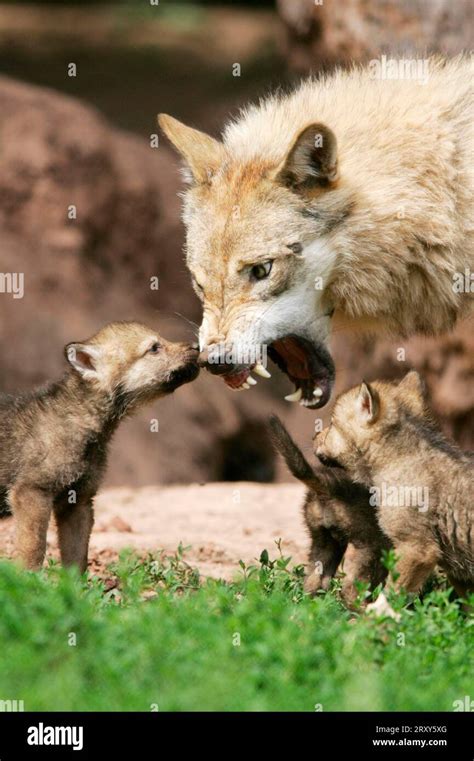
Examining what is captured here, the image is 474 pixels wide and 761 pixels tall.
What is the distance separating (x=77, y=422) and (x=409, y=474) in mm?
1926

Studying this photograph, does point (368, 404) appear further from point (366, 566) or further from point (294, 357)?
point (366, 566)

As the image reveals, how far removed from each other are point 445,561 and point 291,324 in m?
1.51

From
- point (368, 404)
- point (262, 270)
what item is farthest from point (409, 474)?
point (262, 270)

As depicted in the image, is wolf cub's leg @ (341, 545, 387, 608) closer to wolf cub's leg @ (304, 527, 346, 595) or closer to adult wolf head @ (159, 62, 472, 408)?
wolf cub's leg @ (304, 527, 346, 595)

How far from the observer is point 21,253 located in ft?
41.3

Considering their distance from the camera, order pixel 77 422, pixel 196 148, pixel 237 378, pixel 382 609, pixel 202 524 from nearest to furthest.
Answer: pixel 382 609 → pixel 237 378 → pixel 77 422 → pixel 196 148 → pixel 202 524

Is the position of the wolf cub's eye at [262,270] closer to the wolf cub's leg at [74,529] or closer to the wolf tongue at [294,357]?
the wolf tongue at [294,357]

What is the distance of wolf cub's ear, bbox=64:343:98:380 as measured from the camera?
23.0ft

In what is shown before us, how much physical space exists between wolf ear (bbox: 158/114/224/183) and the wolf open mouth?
107cm

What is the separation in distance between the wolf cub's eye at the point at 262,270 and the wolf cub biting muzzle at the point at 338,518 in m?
0.84

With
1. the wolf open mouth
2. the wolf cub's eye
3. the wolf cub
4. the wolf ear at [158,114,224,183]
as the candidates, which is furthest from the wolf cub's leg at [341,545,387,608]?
the wolf ear at [158,114,224,183]

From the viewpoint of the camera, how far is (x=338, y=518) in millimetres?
6750

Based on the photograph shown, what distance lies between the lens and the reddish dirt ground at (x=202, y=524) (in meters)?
8.10
